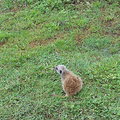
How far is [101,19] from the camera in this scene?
701 centimetres

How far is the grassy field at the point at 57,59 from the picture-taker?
4.35 m

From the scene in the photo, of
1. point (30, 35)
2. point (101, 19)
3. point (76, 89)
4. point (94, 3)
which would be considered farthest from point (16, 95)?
point (94, 3)

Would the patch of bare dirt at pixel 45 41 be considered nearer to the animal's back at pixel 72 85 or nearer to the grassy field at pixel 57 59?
the grassy field at pixel 57 59

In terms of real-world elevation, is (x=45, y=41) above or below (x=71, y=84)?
below

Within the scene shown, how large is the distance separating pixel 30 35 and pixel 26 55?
95cm

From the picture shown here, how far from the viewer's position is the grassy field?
4352 mm

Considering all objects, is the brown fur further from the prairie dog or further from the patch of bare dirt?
the patch of bare dirt

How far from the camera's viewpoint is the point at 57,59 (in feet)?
18.5

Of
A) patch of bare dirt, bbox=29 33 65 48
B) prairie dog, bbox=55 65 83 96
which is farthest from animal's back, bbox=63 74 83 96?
patch of bare dirt, bbox=29 33 65 48

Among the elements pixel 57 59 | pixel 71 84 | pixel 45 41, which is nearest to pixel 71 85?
pixel 71 84

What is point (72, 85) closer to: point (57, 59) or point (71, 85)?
point (71, 85)

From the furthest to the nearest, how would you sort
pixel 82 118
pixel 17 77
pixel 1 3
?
pixel 1 3 → pixel 17 77 → pixel 82 118

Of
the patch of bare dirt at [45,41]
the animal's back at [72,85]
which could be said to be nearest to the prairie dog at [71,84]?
the animal's back at [72,85]

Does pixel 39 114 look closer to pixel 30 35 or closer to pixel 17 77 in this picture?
pixel 17 77
